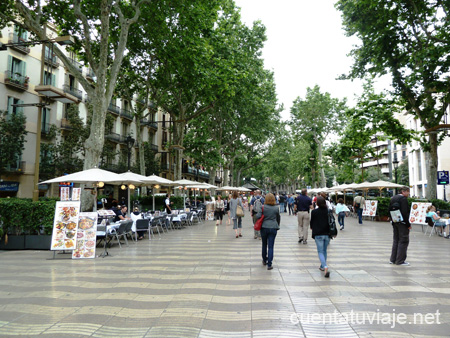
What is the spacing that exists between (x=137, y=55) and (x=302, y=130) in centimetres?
2669

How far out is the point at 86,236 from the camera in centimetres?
941

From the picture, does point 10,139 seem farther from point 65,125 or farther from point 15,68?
point 65,125

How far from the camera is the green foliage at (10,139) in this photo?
21844 mm

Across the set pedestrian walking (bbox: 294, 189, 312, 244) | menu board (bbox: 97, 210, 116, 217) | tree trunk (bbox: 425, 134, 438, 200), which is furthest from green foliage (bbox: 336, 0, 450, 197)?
menu board (bbox: 97, 210, 116, 217)

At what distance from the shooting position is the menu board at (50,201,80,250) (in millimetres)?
9125

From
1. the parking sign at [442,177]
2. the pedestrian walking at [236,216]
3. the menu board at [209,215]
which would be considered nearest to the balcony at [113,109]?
the menu board at [209,215]

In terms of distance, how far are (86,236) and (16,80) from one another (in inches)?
811

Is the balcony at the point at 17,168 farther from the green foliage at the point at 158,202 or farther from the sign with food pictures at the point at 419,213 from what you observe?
the sign with food pictures at the point at 419,213

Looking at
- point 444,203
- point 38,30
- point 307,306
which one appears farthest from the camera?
point 444,203

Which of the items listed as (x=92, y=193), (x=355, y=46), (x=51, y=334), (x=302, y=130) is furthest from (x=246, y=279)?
(x=302, y=130)

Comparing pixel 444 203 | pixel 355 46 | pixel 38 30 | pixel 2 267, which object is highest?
pixel 355 46

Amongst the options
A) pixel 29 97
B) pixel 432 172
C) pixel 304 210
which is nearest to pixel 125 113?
pixel 29 97

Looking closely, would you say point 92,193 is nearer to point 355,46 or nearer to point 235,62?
point 235,62

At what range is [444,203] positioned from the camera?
16.8 m
